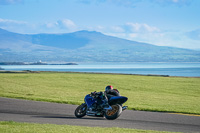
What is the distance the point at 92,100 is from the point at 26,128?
13.4ft

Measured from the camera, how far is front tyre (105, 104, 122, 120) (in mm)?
13531

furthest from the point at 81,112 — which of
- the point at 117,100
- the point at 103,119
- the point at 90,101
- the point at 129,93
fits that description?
the point at 129,93

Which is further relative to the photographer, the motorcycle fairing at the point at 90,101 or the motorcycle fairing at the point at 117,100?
the motorcycle fairing at the point at 90,101

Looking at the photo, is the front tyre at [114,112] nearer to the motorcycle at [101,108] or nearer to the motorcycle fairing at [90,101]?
the motorcycle at [101,108]

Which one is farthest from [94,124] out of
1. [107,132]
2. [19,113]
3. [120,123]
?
[19,113]

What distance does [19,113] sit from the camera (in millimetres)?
15531

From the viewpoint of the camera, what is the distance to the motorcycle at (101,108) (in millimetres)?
13687

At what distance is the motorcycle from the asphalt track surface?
0.25 m

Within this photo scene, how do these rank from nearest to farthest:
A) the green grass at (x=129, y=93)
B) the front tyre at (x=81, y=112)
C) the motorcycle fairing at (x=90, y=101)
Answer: the motorcycle fairing at (x=90, y=101), the front tyre at (x=81, y=112), the green grass at (x=129, y=93)

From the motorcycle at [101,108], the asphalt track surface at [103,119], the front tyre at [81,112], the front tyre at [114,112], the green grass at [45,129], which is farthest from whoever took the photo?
the front tyre at [81,112]

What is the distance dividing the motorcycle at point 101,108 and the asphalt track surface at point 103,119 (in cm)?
25

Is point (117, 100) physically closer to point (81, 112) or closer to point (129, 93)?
point (81, 112)

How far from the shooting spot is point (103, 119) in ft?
46.9

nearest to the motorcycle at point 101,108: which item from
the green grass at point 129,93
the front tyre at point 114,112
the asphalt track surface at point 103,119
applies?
the front tyre at point 114,112
